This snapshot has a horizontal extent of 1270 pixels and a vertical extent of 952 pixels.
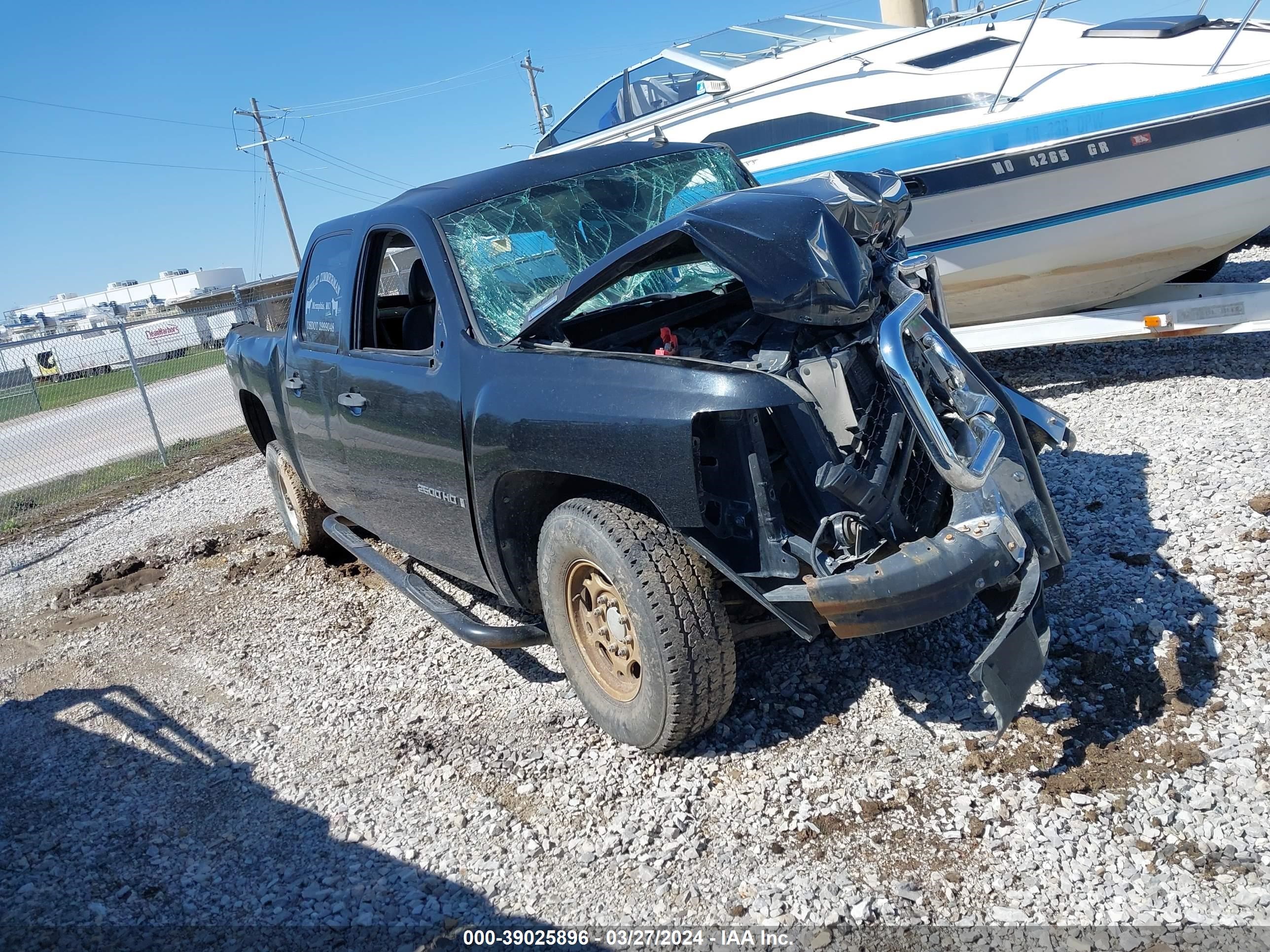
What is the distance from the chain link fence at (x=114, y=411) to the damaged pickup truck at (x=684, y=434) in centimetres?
548

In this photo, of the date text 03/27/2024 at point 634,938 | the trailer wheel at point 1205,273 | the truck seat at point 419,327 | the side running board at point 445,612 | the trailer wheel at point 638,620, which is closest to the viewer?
the date text 03/27/2024 at point 634,938

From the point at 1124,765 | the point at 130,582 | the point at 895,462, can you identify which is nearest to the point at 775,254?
the point at 895,462

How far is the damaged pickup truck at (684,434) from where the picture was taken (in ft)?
8.91

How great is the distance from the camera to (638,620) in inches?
115

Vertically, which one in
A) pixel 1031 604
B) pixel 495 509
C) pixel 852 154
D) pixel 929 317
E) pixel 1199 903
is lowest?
pixel 1199 903

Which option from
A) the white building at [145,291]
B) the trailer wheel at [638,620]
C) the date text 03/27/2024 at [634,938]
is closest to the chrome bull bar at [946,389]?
the trailer wheel at [638,620]

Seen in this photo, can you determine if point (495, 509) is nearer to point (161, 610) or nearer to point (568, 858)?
point (568, 858)

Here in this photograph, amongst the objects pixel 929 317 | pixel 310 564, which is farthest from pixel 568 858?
pixel 310 564

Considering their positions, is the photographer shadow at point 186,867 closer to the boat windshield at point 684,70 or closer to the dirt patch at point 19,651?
the dirt patch at point 19,651

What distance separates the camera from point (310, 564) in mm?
5910

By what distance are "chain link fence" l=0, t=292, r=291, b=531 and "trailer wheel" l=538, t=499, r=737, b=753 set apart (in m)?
6.31

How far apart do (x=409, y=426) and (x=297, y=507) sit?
7.49 feet

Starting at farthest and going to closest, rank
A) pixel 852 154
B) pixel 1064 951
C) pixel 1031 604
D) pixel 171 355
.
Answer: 1. pixel 171 355
2. pixel 852 154
3. pixel 1031 604
4. pixel 1064 951

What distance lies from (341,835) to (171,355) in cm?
1695
